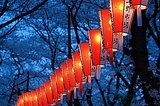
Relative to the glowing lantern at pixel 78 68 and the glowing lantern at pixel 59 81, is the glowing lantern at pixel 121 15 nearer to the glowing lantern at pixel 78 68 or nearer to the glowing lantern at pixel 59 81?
the glowing lantern at pixel 78 68

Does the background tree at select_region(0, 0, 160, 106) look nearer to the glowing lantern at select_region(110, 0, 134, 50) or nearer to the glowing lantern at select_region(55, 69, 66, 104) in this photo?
the glowing lantern at select_region(55, 69, 66, 104)

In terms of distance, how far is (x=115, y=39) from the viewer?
438 cm

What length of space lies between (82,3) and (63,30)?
3.40 m

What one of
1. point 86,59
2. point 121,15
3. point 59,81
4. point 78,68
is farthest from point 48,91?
point 121,15

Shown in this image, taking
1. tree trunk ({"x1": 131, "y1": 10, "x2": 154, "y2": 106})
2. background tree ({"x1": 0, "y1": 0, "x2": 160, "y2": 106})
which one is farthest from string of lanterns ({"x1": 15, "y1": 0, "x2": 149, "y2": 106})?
background tree ({"x1": 0, "y1": 0, "x2": 160, "y2": 106})

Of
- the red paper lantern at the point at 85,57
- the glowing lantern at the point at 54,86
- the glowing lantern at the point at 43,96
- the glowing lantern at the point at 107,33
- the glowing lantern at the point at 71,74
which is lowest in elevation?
the glowing lantern at the point at 43,96

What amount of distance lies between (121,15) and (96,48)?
49.1 inches

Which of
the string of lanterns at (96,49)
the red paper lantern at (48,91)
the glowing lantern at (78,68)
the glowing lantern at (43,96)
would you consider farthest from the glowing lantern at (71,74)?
the glowing lantern at (43,96)

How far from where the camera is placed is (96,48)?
4.93 meters

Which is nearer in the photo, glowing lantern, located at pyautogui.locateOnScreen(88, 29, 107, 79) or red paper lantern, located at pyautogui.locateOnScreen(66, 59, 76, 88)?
glowing lantern, located at pyautogui.locateOnScreen(88, 29, 107, 79)

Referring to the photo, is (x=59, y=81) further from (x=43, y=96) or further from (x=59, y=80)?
(x=43, y=96)

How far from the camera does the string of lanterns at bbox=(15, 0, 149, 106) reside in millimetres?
3865

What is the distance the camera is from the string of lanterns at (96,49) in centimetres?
387

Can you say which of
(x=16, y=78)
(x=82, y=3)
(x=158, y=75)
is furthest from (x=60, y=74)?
(x=16, y=78)
